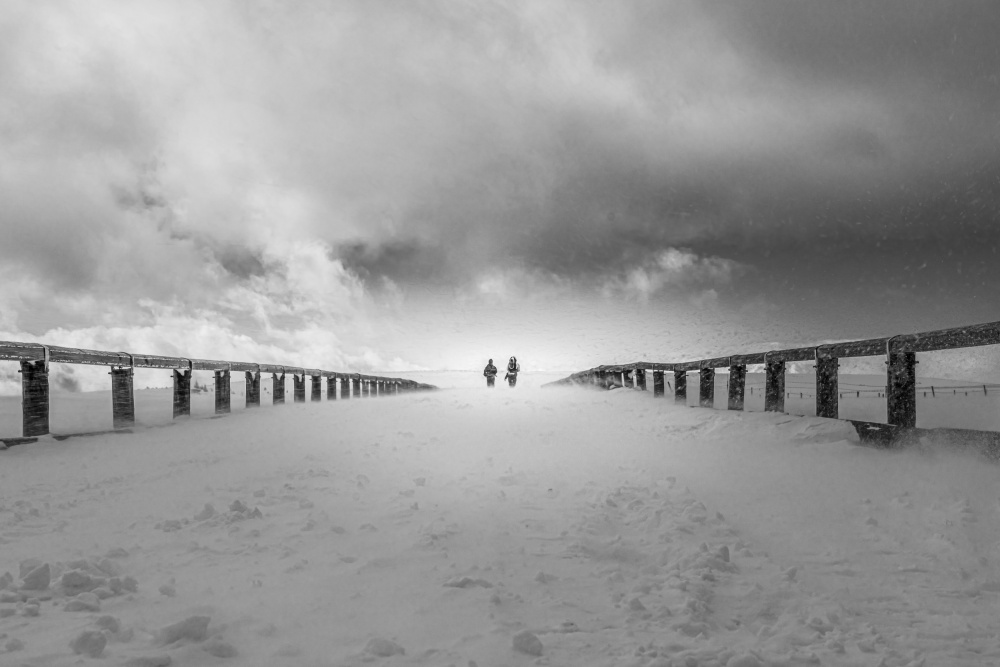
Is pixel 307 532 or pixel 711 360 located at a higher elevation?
pixel 711 360

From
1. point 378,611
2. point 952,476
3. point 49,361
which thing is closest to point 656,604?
point 378,611

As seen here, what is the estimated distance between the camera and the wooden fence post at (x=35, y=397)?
8.26m

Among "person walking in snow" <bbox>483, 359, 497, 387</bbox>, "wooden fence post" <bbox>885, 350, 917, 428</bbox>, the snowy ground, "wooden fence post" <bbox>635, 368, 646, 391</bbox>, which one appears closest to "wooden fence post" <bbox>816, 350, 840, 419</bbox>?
the snowy ground

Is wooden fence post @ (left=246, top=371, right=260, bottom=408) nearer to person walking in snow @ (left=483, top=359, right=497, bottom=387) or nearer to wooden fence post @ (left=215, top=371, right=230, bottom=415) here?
wooden fence post @ (left=215, top=371, right=230, bottom=415)

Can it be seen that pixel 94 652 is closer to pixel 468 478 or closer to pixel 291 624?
pixel 291 624

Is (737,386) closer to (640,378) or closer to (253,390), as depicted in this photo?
(640,378)

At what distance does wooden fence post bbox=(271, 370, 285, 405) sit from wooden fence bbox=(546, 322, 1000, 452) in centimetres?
1229

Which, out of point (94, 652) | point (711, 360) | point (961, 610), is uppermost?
point (711, 360)

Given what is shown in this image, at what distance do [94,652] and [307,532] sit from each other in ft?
5.62

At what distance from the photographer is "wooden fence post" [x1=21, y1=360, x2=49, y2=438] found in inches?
325

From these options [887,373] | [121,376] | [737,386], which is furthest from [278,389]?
[887,373]

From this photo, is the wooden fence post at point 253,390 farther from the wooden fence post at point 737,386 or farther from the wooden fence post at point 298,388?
the wooden fence post at point 737,386

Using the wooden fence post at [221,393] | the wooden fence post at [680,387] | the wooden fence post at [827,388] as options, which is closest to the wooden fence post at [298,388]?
the wooden fence post at [221,393]

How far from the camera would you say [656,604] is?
298cm
